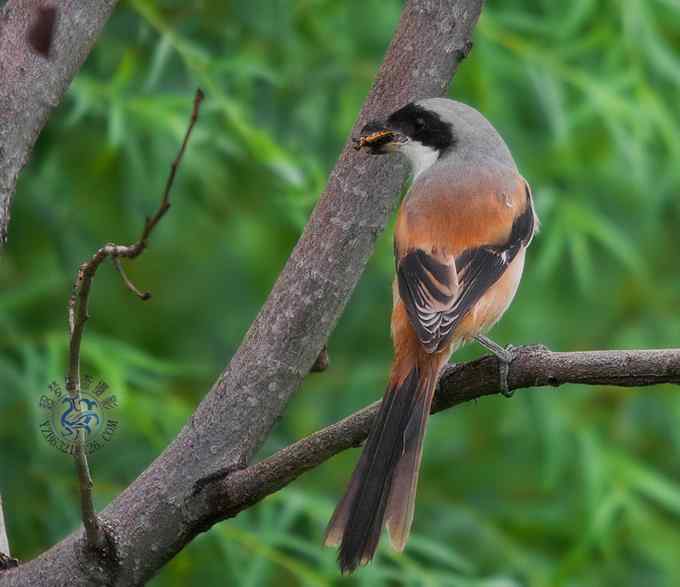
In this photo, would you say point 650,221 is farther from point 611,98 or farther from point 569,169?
point 611,98

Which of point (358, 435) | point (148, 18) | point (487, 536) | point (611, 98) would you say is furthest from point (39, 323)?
point (358, 435)

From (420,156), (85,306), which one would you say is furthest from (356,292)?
(85,306)

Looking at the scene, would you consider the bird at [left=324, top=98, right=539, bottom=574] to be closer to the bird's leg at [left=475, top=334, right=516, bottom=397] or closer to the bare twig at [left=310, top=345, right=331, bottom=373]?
the bird's leg at [left=475, top=334, right=516, bottom=397]

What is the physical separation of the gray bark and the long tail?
25cm

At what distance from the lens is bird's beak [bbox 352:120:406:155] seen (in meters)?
3.16

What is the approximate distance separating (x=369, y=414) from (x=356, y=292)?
9.65 feet

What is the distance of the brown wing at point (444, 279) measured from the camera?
11.1ft

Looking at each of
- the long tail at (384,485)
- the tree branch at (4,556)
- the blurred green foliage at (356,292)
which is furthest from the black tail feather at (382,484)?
the blurred green foliage at (356,292)

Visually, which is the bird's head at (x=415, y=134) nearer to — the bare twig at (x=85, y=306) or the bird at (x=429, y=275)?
the bird at (x=429, y=275)

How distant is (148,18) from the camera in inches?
184

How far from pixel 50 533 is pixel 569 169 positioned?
3423 millimetres

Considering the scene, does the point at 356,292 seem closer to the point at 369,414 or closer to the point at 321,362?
the point at 321,362

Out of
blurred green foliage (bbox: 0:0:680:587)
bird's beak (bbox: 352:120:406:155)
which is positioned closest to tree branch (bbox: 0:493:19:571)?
bird's beak (bbox: 352:120:406:155)

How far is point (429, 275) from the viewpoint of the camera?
11.7 ft
